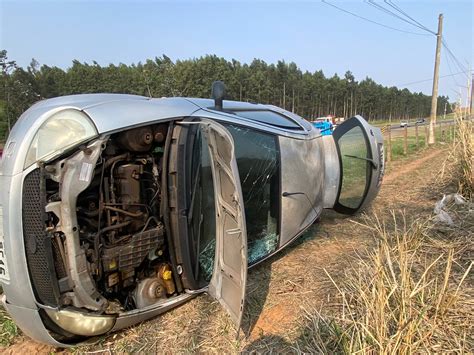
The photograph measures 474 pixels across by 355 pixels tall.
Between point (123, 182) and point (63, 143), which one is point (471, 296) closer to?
point (123, 182)

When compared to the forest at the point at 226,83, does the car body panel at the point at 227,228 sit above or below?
below

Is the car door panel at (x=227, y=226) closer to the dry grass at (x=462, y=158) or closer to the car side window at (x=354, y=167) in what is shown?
the car side window at (x=354, y=167)

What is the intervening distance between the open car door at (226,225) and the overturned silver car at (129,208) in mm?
11

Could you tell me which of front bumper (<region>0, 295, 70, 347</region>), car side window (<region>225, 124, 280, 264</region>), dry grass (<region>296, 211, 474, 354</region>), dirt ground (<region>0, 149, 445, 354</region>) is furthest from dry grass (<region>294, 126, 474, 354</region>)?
front bumper (<region>0, 295, 70, 347</region>)

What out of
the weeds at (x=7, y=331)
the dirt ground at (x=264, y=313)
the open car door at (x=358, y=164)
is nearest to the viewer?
the dirt ground at (x=264, y=313)

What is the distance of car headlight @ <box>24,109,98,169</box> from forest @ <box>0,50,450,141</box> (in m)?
23.4

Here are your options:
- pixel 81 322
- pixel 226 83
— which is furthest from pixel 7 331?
pixel 226 83

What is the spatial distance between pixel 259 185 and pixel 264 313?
1.15m

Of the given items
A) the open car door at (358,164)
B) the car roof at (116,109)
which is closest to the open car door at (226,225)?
the car roof at (116,109)

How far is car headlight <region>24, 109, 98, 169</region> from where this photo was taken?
2.39m

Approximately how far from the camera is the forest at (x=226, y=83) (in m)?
39.6

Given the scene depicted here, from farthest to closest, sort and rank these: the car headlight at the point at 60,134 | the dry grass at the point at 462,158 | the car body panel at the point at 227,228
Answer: the dry grass at the point at 462,158 → the car body panel at the point at 227,228 → the car headlight at the point at 60,134

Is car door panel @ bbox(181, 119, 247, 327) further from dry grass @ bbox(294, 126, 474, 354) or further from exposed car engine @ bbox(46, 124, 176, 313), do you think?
dry grass @ bbox(294, 126, 474, 354)

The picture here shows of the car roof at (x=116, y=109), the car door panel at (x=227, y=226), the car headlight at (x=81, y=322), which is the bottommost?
the car headlight at (x=81, y=322)
